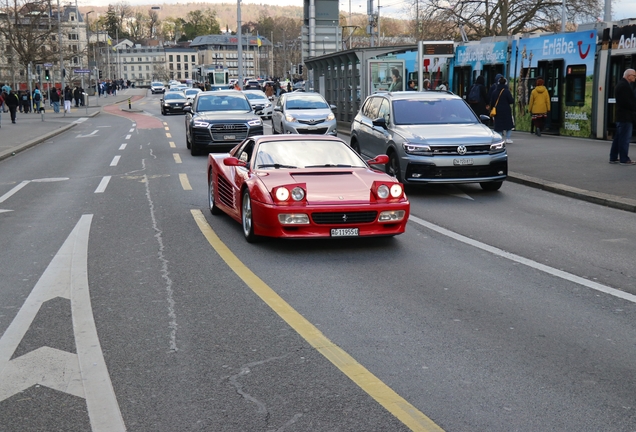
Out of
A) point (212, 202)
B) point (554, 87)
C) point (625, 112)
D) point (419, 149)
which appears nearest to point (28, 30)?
point (554, 87)

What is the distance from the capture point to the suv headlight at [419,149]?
13773 millimetres

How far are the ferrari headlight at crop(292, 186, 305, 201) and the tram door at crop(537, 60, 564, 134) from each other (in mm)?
18559

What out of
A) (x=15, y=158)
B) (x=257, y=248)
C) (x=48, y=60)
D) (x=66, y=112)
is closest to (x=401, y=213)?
(x=257, y=248)

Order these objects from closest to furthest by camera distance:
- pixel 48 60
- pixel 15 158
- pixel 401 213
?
1. pixel 401 213
2. pixel 15 158
3. pixel 48 60

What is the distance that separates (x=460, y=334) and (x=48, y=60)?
72222mm

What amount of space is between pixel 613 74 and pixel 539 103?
2467 mm

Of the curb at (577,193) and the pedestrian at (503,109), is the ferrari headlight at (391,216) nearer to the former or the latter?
the curb at (577,193)

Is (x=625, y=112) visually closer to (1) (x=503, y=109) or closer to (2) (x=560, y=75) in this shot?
(1) (x=503, y=109)

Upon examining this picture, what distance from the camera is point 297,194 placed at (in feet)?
29.6

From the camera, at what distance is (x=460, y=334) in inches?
231

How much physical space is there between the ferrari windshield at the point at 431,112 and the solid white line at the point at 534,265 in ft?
14.0

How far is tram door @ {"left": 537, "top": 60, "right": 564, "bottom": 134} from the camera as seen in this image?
25.7 m

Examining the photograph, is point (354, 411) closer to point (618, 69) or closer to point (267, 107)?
point (618, 69)

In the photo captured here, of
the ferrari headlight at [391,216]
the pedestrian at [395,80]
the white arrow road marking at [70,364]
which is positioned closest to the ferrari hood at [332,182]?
the ferrari headlight at [391,216]
